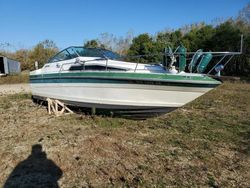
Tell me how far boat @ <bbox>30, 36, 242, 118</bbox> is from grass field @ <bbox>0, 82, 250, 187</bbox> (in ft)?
1.69

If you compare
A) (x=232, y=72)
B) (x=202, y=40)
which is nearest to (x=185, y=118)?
(x=232, y=72)

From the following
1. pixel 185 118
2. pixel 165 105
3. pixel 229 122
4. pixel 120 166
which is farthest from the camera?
pixel 185 118

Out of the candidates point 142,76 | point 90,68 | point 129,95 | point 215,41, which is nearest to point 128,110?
point 129,95

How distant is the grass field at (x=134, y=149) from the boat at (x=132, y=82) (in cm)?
51

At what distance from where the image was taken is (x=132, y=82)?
577 centimetres

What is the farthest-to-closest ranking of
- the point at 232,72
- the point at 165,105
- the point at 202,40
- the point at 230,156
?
the point at 202,40 < the point at 232,72 < the point at 165,105 < the point at 230,156

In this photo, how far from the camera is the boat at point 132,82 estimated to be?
548cm

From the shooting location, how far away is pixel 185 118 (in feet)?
23.6

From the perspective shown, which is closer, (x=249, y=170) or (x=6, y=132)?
(x=249, y=170)

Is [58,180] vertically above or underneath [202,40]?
underneath

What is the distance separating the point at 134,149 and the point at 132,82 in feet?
4.76

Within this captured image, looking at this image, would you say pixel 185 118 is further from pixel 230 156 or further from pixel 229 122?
pixel 230 156

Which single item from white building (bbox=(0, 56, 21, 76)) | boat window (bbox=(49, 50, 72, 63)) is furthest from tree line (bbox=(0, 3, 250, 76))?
boat window (bbox=(49, 50, 72, 63))

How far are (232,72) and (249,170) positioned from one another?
17585 mm
